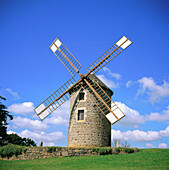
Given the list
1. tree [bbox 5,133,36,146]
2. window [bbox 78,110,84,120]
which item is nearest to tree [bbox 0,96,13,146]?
tree [bbox 5,133,36,146]

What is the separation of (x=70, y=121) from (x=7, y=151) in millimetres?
6379

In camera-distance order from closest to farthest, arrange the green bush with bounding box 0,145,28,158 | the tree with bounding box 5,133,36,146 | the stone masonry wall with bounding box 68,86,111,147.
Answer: the green bush with bounding box 0,145,28,158 < the stone masonry wall with bounding box 68,86,111,147 < the tree with bounding box 5,133,36,146

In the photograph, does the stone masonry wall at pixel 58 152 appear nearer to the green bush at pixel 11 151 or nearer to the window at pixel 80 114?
the green bush at pixel 11 151

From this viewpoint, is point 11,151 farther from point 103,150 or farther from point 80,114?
point 103,150

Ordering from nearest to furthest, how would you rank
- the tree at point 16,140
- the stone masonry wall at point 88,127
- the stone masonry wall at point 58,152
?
the stone masonry wall at point 58,152 → the stone masonry wall at point 88,127 → the tree at point 16,140

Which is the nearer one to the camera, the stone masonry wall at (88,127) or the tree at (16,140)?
the stone masonry wall at (88,127)

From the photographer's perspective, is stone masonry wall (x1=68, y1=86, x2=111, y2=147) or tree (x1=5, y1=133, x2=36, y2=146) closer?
stone masonry wall (x1=68, y1=86, x2=111, y2=147)

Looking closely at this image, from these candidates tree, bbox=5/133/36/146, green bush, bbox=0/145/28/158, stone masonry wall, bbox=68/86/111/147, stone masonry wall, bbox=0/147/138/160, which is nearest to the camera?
stone masonry wall, bbox=0/147/138/160

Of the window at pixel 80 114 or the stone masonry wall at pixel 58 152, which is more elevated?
the window at pixel 80 114

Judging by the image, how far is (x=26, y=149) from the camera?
61.2 ft

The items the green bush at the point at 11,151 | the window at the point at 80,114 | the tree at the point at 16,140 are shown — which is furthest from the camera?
the tree at the point at 16,140

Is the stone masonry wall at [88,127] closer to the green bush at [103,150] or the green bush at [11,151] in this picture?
the green bush at [103,150]

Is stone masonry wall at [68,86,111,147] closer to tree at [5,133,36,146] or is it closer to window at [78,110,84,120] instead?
window at [78,110,84,120]

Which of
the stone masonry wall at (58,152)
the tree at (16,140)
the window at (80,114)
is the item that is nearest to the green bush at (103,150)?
the stone masonry wall at (58,152)
